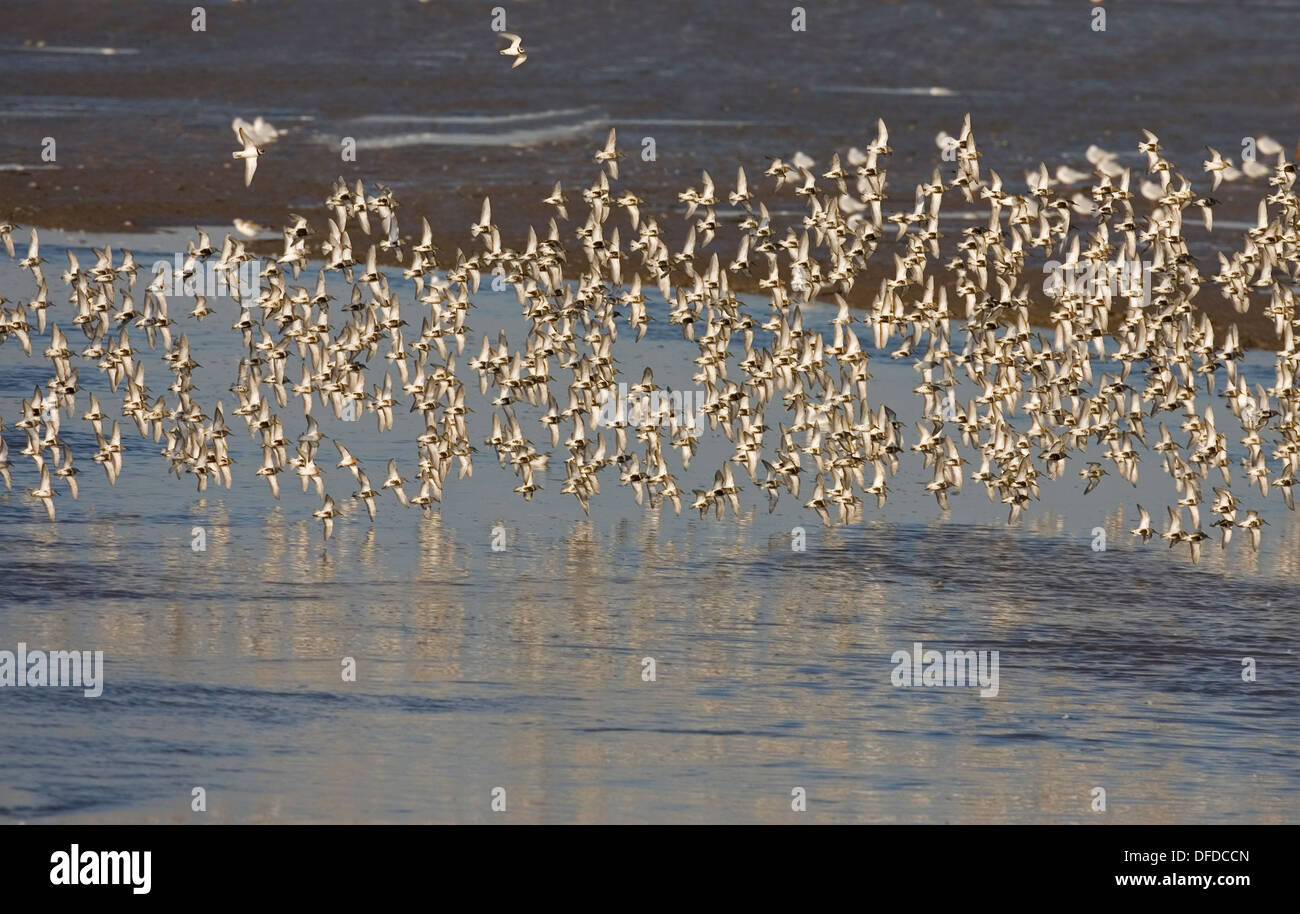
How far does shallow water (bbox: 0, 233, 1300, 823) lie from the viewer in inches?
743

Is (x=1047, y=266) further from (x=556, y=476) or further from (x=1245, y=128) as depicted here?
(x=1245, y=128)

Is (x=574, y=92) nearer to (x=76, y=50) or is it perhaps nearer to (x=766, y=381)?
(x=76, y=50)

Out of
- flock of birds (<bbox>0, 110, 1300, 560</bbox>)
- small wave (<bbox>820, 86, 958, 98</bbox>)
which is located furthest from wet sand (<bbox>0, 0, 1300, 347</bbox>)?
flock of birds (<bbox>0, 110, 1300, 560</bbox>)

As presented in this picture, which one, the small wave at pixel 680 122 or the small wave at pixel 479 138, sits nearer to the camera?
the small wave at pixel 479 138

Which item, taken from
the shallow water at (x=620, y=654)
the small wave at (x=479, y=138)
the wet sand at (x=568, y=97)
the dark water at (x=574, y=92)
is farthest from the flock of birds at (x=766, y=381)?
the small wave at (x=479, y=138)

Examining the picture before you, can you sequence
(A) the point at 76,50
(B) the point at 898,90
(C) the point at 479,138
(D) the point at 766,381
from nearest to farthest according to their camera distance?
(D) the point at 766,381
(C) the point at 479,138
(B) the point at 898,90
(A) the point at 76,50

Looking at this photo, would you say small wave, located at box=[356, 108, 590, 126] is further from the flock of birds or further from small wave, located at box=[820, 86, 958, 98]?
the flock of birds

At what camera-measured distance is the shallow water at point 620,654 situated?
18875 mm

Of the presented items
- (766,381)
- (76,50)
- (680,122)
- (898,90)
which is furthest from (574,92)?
(766,381)

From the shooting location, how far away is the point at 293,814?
17906 millimetres

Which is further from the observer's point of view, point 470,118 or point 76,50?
point 76,50

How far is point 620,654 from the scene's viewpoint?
2294 centimetres

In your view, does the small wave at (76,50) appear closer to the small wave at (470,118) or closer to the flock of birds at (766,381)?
the small wave at (470,118)
